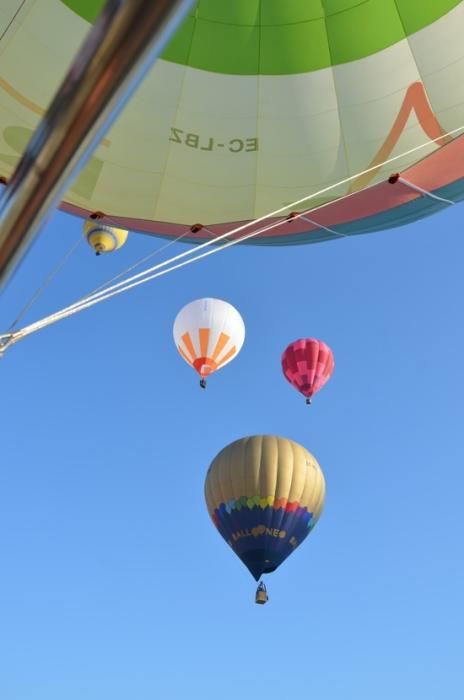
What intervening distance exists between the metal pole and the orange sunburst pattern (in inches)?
635

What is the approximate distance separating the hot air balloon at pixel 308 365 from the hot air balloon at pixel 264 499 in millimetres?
1650

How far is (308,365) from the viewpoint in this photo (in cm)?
1931

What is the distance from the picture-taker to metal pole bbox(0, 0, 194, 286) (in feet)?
2.28

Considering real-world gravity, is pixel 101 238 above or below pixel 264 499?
above

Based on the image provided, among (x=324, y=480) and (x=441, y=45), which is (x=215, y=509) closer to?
(x=324, y=480)

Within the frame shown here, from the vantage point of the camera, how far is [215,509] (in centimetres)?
1869

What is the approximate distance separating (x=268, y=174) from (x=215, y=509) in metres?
12.6

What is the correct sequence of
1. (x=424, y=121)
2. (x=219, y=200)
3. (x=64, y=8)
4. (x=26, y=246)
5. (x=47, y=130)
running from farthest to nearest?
(x=219, y=200) < (x=424, y=121) < (x=64, y=8) < (x=26, y=246) < (x=47, y=130)

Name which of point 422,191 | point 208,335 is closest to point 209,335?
point 208,335

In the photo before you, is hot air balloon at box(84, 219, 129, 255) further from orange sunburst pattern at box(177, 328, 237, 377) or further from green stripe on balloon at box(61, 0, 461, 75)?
green stripe on balloon at box(61, 0, 461, 75)

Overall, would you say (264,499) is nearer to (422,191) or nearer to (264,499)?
(264,499)

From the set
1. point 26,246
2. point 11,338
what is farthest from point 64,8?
point 26,246

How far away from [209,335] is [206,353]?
0.46 m

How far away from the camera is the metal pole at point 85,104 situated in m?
0.70
